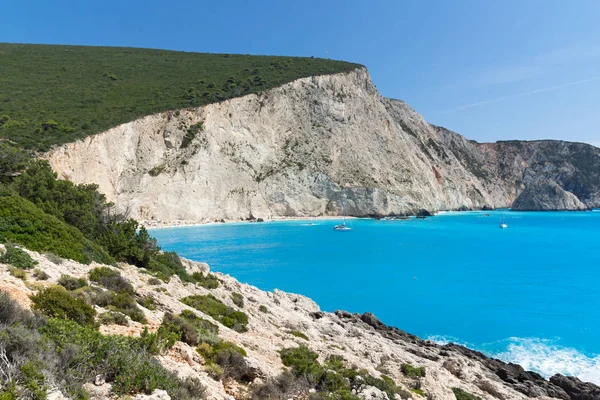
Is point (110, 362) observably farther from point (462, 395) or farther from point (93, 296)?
point (462, 395)

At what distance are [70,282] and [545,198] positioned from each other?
481 ft

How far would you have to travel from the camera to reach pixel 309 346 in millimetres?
10148

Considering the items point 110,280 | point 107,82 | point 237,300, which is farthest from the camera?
point 107,82

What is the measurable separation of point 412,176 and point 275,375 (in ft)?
272

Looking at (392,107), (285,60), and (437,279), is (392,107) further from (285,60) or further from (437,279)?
(437,279)

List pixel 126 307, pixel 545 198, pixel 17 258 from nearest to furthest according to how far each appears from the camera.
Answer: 1. pixel 126 307
2. pixel 17 258
3. pixel 545 198

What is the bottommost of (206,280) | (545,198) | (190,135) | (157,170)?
(206,280)

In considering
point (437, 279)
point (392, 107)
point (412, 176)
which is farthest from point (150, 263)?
point (392, 107)

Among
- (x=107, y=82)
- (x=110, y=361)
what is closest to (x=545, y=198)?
(x=107, y=82)

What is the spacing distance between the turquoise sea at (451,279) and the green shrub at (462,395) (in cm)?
737

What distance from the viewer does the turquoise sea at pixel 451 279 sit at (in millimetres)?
17844

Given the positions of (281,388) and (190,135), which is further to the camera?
(190,135)

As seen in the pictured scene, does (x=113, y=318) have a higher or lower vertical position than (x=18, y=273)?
lower

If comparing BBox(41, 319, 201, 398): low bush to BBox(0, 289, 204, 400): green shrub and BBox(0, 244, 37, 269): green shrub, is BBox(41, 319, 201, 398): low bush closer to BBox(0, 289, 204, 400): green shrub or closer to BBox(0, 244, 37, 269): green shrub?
BBox(0, 289, 204, 400): green shrub
